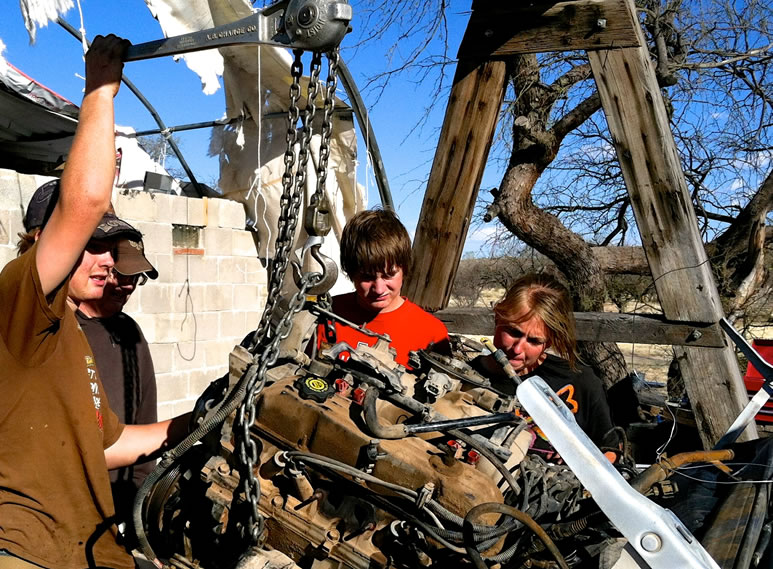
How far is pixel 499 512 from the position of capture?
1534 millimetres

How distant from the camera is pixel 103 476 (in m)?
2.02

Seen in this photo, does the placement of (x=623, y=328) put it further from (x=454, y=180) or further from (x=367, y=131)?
(x=367, y=131)

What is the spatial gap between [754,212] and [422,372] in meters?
4.77

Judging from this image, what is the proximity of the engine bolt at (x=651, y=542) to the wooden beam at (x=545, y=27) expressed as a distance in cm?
268

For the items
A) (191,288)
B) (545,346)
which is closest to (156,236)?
(191,288)

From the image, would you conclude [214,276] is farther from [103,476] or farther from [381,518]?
[381,518]

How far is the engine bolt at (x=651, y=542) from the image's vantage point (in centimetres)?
127

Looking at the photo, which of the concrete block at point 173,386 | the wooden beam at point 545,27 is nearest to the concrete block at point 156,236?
the concrete block at point 173,386

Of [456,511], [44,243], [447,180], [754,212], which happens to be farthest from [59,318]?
[754,212]

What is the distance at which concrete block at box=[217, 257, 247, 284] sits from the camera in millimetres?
6184

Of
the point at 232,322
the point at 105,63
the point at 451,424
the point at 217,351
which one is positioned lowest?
the point at 217,351

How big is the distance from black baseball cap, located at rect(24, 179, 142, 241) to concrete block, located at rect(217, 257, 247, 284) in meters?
3.56

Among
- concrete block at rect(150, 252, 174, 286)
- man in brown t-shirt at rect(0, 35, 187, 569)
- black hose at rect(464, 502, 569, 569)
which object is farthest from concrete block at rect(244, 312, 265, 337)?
black hose at rect(464, 502, 569, 569)

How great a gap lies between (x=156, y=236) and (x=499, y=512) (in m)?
4.68
